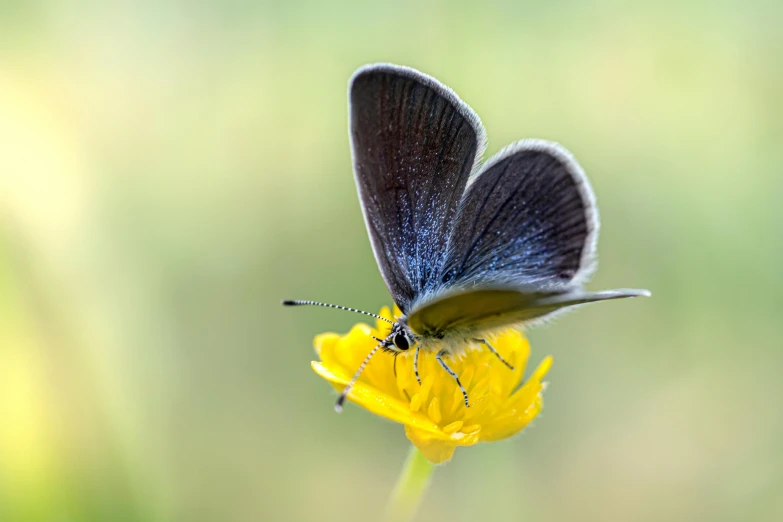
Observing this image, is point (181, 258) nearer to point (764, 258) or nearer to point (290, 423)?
point (290, 423)

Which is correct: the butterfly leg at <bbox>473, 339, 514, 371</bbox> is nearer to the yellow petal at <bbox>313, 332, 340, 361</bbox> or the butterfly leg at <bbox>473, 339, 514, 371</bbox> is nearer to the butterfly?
the butterfly

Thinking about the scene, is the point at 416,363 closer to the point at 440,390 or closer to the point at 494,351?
the point at 440,390

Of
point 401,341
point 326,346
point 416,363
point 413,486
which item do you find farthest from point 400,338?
point 413,486

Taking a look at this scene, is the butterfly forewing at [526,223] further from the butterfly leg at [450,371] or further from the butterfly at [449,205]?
the butterfly leg at [450,371]

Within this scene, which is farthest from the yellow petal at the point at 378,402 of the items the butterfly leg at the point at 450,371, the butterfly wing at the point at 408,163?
the butterfly wing at the point at 408,163

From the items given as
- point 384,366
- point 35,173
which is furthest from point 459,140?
point 35,173

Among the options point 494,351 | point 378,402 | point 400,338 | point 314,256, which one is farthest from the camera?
point 314,256
